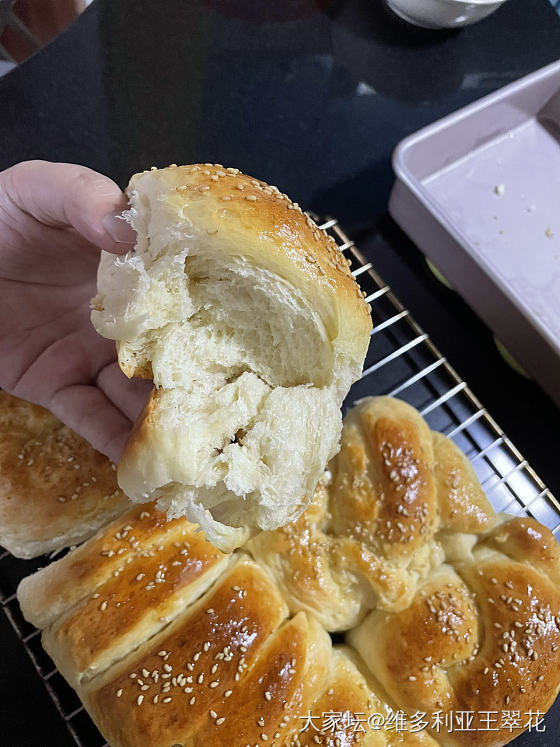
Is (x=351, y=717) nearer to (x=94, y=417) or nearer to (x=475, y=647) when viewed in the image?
(x=475, y=647)

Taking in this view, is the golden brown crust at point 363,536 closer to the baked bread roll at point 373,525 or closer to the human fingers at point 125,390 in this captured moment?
the baked bread roll at point 373,525

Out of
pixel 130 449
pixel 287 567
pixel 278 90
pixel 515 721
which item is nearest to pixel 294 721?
pixel 287 567

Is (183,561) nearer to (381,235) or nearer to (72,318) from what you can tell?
(72,318)

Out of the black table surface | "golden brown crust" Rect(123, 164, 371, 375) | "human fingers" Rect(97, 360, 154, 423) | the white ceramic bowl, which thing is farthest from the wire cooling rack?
the white ceramic bowl

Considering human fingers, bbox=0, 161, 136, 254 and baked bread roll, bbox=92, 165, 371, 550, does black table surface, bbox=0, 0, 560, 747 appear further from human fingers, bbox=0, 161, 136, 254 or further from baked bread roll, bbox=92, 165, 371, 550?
baked bread roll, bbox=92, 165, 371, 550

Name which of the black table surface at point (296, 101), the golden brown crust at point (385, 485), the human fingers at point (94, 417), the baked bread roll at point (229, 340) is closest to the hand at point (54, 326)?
the human fingers at point (94, 417)

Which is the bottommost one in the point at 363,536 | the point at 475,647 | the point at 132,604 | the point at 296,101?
the point at 475,647

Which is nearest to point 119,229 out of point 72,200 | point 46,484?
point 72,200

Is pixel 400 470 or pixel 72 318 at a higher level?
pixel 72 318
